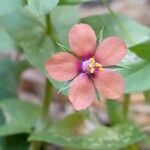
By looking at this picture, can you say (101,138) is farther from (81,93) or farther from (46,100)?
(81,93)

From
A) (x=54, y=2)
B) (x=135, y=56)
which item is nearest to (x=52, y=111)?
(x=135, y=56)

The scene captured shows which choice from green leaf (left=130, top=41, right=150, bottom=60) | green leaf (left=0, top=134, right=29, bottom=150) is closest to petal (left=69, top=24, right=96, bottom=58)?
green leaf (left=130, top=41, right=150, bottom=60)

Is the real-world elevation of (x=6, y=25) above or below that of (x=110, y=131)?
above

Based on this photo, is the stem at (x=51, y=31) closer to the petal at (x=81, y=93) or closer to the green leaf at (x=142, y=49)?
the green leaf at (x=142, y=49)

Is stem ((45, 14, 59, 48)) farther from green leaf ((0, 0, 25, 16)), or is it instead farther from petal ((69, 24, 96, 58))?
petal ((69, 24, 96, 58))

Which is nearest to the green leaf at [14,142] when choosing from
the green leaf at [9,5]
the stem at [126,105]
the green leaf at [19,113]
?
the green leaf at [19,113]

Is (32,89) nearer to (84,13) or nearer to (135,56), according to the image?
(84,13)
